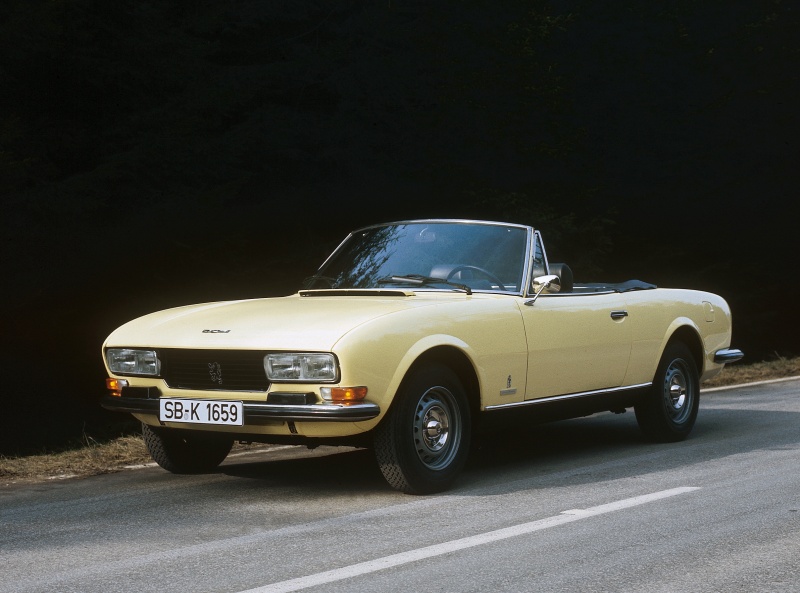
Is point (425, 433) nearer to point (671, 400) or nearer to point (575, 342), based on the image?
point (575, 342)

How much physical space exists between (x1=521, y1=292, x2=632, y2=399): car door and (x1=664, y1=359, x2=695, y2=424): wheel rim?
71cm

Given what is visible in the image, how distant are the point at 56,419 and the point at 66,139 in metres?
3.94

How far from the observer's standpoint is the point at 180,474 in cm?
732

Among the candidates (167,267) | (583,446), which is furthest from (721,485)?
(167,267)

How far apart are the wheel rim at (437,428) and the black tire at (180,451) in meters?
1.47

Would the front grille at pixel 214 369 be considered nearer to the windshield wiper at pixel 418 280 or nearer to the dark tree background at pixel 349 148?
the windshield wiper at pixel 418 280

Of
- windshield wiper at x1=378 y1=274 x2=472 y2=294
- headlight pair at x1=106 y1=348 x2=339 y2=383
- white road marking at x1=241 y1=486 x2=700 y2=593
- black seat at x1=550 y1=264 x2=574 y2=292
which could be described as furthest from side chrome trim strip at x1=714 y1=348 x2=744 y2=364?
headlight pair at x1=106 y1=348 x2=339 y2=383

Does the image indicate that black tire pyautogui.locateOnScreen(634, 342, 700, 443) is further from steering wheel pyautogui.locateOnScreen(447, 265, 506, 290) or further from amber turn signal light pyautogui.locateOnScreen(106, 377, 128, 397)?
amber turn signal light pyautogui.locateOnScreen(106, 377, 128, 397)

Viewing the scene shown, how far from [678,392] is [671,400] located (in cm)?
12

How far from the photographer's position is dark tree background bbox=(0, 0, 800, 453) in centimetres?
1520

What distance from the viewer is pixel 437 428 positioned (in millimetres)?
6566

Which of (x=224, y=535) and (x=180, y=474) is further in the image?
(x=180, y=474)

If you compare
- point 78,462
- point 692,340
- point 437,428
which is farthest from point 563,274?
point 78,462

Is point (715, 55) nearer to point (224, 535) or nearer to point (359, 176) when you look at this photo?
point (359, 176)
